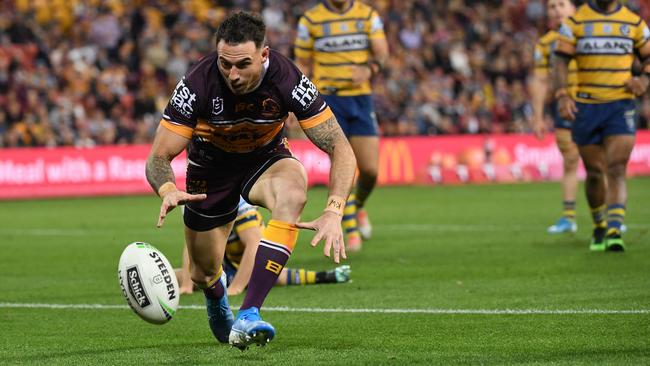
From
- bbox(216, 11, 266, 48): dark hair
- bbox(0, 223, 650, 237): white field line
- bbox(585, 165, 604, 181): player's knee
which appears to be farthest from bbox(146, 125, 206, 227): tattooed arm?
bbox(0, 223, 650, 237): white field line

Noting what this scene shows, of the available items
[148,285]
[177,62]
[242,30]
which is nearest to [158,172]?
[148,285]

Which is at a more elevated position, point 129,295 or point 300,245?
point 129,295

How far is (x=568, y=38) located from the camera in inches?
479

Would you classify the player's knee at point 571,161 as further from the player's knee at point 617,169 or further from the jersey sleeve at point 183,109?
the jersey sleeve at point 183,109

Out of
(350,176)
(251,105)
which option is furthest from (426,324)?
(251,105)

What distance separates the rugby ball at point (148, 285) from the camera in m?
6.64

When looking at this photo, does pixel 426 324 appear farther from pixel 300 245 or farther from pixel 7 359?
pixel 300 245

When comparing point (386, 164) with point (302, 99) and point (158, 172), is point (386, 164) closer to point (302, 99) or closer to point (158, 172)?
point (302, 99)

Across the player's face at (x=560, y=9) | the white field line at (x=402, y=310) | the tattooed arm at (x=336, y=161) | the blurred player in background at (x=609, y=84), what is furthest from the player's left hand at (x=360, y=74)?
the tattooed arm at (x=336, y=161)

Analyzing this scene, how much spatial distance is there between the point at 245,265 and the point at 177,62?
62.1 ft

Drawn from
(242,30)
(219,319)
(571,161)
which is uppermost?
(242,30)

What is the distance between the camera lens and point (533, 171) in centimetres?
2825

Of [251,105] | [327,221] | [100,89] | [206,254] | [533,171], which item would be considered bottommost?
[533,171]

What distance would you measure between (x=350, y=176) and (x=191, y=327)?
1.89m
